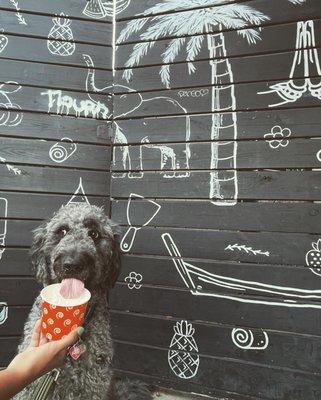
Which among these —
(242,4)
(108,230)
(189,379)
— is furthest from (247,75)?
(189,379)

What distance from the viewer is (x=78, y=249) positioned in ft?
9.05

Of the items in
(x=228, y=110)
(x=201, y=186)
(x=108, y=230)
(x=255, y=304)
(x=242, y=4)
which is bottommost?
(x=255, y=304)

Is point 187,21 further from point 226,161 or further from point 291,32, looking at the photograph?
point 226,161

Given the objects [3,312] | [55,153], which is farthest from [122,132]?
[3,312]

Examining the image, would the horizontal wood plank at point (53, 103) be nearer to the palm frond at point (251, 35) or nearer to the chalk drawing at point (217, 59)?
the chalk drawing at point (217, 59)

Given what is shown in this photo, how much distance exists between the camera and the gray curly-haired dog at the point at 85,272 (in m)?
2.69

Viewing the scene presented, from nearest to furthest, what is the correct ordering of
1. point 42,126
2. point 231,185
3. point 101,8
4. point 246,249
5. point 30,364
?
point 30,364 < point 246,249 < point 231,185 < point 42,126 < point 101,8

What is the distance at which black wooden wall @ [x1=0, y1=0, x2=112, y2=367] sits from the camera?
401cm

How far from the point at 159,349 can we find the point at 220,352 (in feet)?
1.87

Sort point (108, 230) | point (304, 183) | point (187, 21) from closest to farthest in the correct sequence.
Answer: point (108, 230) → point (304, 183) → point (187, 21)

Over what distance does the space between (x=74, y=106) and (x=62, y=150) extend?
46 cm

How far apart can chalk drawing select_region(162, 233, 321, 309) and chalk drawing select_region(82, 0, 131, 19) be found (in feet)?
7.68

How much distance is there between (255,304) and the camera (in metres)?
3.54

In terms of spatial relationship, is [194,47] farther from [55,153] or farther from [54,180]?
[54,180]
